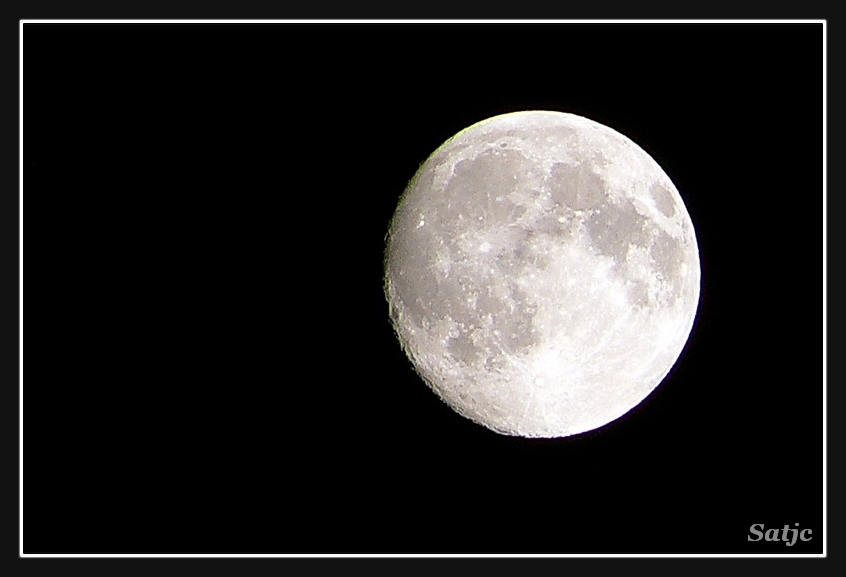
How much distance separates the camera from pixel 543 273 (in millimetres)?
3578

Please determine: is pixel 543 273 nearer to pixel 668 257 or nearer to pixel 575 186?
pixel 575 186

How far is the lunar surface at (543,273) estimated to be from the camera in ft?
11.8

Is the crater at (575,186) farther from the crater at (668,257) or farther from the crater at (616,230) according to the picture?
the crater at (668,257)

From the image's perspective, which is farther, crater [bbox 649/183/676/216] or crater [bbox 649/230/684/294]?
crater [bbox 649/183/676/216]

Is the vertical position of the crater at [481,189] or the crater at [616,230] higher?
the crater at [481,189]

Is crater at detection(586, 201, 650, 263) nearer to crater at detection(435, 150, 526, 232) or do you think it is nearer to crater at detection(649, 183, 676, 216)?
crater at detection(649, 183, 676, 216)

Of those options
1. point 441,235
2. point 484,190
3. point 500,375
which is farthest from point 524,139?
point 500,375

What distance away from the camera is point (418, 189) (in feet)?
13.2

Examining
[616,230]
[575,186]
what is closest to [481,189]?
[575,186]

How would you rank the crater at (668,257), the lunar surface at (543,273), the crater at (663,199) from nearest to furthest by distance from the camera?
the lunar surface at (543,273) < the crater at (668,257) < the crater at (663,199)

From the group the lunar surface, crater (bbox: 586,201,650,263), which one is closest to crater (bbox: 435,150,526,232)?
the lunar surface

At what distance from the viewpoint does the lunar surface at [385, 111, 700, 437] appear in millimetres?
3611

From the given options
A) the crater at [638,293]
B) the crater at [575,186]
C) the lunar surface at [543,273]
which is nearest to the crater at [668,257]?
the lunar surface at [543,273]

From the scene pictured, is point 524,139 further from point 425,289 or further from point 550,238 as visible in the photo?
point 425,289
